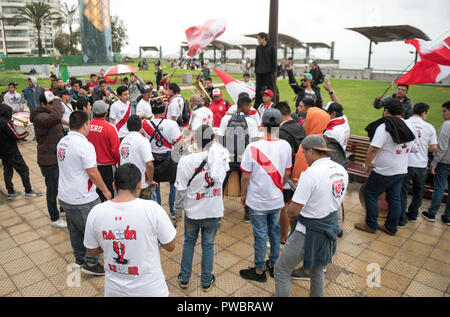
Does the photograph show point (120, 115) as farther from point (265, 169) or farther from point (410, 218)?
point (410, 218)

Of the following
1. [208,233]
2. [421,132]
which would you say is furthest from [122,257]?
[421,132]

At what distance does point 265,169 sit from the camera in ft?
12.5

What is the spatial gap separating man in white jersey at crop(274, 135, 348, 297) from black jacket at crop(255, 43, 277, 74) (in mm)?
4306

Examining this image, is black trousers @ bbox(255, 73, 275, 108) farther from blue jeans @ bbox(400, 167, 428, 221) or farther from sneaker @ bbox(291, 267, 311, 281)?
sneaker @ bbox(291, 267, 311, 281)

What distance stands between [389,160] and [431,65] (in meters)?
2.11

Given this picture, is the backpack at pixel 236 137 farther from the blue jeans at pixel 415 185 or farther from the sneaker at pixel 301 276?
the blue jeans at pixel 415 185

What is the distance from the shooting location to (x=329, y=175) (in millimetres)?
2938

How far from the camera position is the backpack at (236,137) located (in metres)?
5.21

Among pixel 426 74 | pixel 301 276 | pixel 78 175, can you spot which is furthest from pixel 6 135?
pixel 426 74

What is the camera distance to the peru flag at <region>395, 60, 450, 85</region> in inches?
212

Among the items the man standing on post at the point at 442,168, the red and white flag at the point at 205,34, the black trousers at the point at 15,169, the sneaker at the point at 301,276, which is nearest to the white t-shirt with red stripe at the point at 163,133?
the sneaker at the point at 301,276

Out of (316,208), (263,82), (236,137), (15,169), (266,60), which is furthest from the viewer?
(263,82)

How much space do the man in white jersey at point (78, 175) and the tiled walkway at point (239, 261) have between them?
632 millimetres
